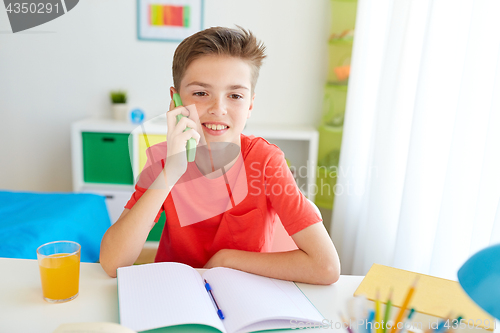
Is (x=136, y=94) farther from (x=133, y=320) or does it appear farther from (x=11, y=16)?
(x=133, y=320)

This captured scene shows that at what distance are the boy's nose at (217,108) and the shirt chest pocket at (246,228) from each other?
0.90ft

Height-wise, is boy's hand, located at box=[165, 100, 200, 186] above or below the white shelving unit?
above

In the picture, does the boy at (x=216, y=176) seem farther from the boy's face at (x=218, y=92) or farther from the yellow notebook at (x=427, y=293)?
the yellow notebook at (x=427, y=293)

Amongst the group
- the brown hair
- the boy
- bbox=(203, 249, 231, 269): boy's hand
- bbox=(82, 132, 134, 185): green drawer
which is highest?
the brown hair

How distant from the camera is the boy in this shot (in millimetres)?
949

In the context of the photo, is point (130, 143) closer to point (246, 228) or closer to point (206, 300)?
point (246, 228)

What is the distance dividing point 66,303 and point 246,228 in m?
0.50

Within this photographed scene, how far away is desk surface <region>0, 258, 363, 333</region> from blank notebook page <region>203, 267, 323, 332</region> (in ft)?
0.14

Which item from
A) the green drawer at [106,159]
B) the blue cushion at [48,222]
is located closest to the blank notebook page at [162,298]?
the blue cushion at [48,222]

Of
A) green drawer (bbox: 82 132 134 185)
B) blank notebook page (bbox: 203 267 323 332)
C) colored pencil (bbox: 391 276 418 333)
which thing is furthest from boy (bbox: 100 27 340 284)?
green drawer (bbox: 82 132 134 185)

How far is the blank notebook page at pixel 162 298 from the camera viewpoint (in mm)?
625

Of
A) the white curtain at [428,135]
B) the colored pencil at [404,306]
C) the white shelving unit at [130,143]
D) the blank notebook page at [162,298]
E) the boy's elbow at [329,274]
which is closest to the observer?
the colored pencil at [404,306]

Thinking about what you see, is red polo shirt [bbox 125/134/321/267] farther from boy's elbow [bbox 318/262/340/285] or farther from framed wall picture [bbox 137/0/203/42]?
framed wall picture [bbox 137/0/203/42]

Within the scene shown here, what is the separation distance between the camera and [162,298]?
27.1 inches
